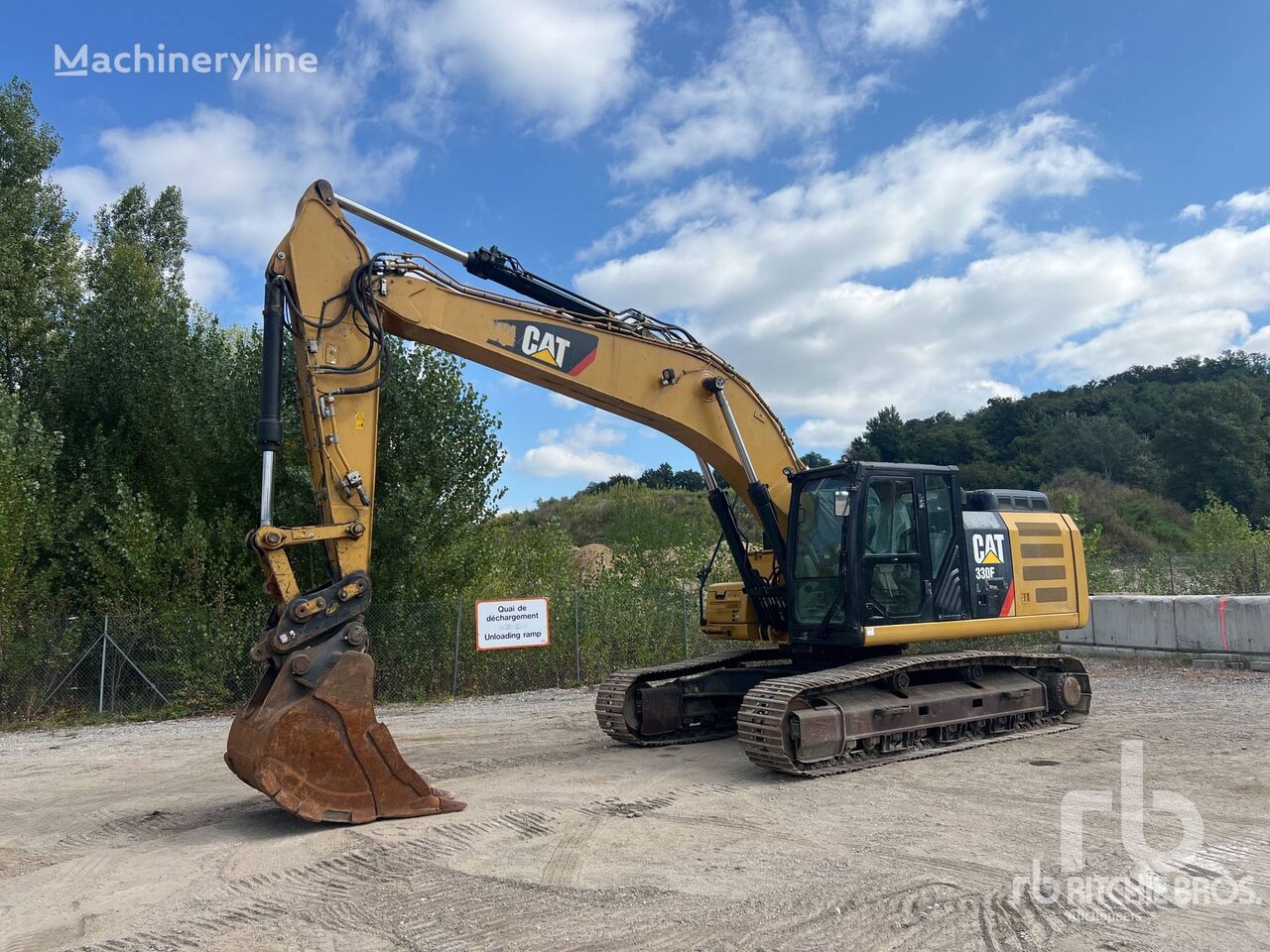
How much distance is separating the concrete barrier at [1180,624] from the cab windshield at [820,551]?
293 inches

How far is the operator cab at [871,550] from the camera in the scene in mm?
8609

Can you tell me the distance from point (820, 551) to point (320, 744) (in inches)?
187

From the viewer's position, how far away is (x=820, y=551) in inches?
352

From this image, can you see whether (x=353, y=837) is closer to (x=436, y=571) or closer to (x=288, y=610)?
(x=288, y=610)

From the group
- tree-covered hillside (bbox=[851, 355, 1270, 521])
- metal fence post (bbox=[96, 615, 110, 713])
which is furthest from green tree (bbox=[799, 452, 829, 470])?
tree-covered hillside (bbox=[851, 355, 1270, 521])

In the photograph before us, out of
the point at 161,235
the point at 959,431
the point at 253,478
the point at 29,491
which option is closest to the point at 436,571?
the point at 253,478

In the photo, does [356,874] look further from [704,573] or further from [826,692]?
[704,573]

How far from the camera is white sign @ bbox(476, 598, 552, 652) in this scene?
15.1m

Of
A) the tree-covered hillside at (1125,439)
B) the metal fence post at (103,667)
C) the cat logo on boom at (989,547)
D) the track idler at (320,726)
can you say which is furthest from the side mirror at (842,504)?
the tree-covered hillside at (1125,439)

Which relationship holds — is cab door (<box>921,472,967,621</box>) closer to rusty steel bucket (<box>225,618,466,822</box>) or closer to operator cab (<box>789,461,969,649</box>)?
operator cab (<box>789,461,969,649</box>)

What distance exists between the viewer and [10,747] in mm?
11797

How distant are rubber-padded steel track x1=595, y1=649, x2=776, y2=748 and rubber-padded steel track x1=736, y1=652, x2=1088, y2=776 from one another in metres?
1.32

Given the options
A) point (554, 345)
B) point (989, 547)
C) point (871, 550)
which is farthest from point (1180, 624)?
point (554, 345)

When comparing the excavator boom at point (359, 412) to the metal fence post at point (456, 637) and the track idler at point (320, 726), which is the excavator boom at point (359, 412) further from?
the metal fence post at point (456, 637)
